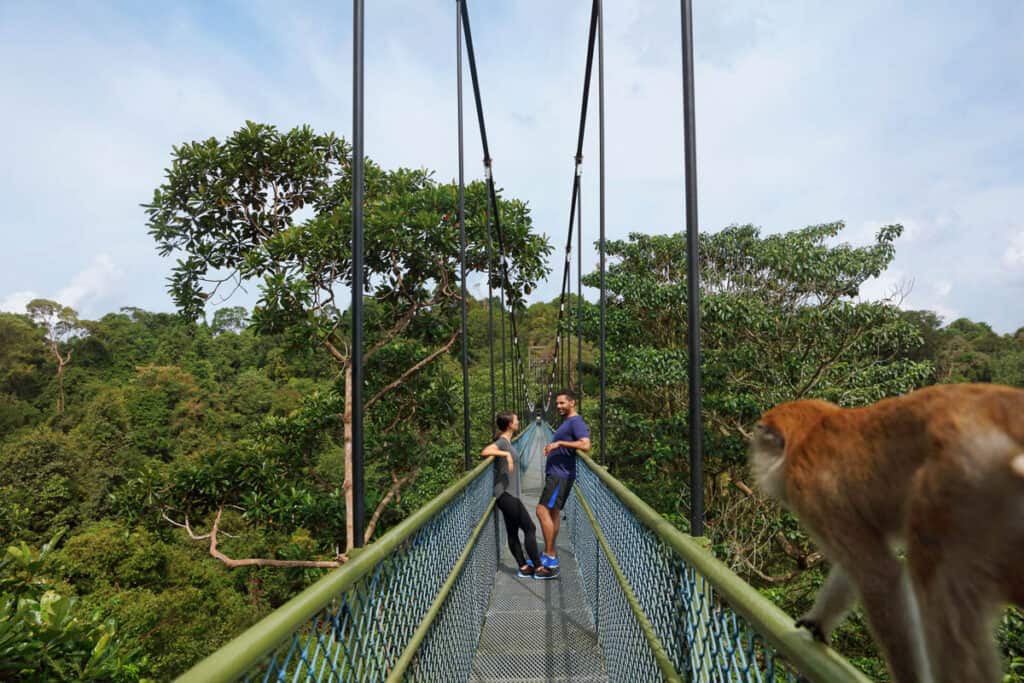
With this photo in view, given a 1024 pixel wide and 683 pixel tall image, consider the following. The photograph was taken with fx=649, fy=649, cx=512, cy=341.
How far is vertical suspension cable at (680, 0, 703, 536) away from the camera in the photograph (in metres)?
1.88

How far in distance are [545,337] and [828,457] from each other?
1717 inches

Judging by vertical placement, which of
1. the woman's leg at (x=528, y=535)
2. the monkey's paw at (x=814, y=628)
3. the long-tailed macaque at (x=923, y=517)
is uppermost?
the long-tailed macaque at (x=923, y=517)

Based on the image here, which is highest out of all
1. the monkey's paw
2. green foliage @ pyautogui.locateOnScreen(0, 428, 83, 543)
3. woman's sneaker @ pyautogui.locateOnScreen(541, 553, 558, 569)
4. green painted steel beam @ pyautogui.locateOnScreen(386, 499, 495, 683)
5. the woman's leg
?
the monkey's paw

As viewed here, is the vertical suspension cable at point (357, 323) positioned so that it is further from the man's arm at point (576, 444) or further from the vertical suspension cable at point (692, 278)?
the man's arm at point (576, 444)

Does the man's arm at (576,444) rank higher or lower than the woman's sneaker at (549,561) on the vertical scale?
higher

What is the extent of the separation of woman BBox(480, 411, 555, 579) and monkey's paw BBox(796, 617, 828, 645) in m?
3.19

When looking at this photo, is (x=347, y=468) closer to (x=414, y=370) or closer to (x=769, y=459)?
(x=414, y=370)

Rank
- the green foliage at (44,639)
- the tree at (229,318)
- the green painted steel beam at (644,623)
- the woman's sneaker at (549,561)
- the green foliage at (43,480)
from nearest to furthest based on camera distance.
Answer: the green painted steel beam at (644,623) → the green foliage at (44,639) → the woman's sneaker at (549,561) → the green foliage at (43,480) → the tree at (229,318)

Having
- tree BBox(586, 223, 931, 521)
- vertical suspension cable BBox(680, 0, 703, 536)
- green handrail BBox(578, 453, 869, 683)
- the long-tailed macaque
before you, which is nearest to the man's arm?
vertical suspension cable BBox(680, 0, 703, 536)

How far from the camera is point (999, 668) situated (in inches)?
26.3

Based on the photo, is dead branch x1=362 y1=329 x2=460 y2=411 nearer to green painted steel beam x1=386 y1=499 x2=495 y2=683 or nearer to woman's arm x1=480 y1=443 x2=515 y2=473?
woman's arm x1=480 y1=443 x2=515 y2=473

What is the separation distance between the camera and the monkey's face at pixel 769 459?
1011 millimetres

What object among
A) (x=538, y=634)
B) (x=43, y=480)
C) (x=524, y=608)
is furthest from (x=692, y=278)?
(x=43, y=480)

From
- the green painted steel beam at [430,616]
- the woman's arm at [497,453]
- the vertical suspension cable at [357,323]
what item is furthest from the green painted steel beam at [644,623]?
the woman's arm at [497,453]
